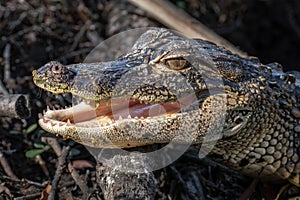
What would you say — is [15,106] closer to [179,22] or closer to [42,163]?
[42,163]

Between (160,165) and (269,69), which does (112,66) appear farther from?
(269,69)

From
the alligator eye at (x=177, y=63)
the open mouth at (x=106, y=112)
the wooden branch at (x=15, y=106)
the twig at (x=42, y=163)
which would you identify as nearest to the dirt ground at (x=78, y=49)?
the twig at (x=42, y=163)

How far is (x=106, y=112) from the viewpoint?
274 centimetres

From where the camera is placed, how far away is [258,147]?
3111 millimetres

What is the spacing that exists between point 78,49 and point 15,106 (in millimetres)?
1608

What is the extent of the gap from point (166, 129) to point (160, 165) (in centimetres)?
54

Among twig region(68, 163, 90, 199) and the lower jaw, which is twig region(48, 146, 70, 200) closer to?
twig region(68, 163, 90, 199)

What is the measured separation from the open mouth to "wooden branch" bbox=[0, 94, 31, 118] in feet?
1.42

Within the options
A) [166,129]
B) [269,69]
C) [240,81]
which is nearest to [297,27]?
[269,69]

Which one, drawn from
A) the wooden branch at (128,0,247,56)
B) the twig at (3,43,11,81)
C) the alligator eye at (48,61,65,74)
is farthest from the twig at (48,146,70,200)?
the wooden branch at (128,0,247,56)

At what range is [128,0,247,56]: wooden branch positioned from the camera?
428 centimetres

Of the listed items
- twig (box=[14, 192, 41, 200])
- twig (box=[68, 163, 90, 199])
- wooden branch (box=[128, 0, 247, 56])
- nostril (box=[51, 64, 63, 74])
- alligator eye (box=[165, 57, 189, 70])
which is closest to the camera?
nostril (box=[51, 64, 63, 74])

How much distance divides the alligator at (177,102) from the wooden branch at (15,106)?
1.50ft

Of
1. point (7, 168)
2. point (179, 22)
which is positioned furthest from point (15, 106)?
point (179, 22)
